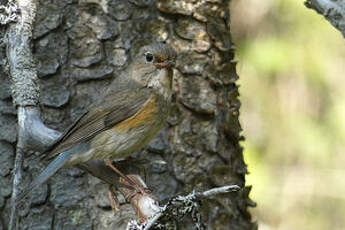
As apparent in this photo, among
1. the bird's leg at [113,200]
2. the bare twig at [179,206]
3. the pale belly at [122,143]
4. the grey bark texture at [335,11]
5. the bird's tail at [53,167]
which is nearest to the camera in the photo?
the bare twig at [179,206]

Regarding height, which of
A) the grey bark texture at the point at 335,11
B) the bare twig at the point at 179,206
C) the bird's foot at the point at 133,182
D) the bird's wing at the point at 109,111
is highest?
the grey bark texture at the point at 335,11

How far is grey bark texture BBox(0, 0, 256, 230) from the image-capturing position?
16.7 ft

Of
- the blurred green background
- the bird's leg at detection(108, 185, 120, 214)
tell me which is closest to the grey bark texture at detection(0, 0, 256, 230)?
the bird's leg at detection(108, 185, 120, 214)

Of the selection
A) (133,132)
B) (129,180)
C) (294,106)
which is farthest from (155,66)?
(294,106)

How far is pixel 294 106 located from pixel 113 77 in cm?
325

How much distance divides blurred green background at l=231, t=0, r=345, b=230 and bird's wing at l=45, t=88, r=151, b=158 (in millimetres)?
2929

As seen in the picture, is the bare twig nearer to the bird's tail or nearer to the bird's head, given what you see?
the bird's tail

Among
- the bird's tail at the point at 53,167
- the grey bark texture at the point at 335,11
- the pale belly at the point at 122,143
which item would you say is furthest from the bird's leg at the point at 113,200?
the grey bark texture at the point at 335,11

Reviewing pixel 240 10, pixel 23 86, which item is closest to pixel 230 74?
pixel 23 86

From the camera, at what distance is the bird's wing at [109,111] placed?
485 cm

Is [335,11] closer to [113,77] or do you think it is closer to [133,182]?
[133,182]

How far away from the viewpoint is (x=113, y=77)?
532cm

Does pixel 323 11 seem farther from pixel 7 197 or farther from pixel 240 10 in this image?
pixel 240 10

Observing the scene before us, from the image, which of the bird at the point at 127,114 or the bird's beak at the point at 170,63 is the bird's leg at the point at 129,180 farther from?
the bird's beak at the point at 170,63
